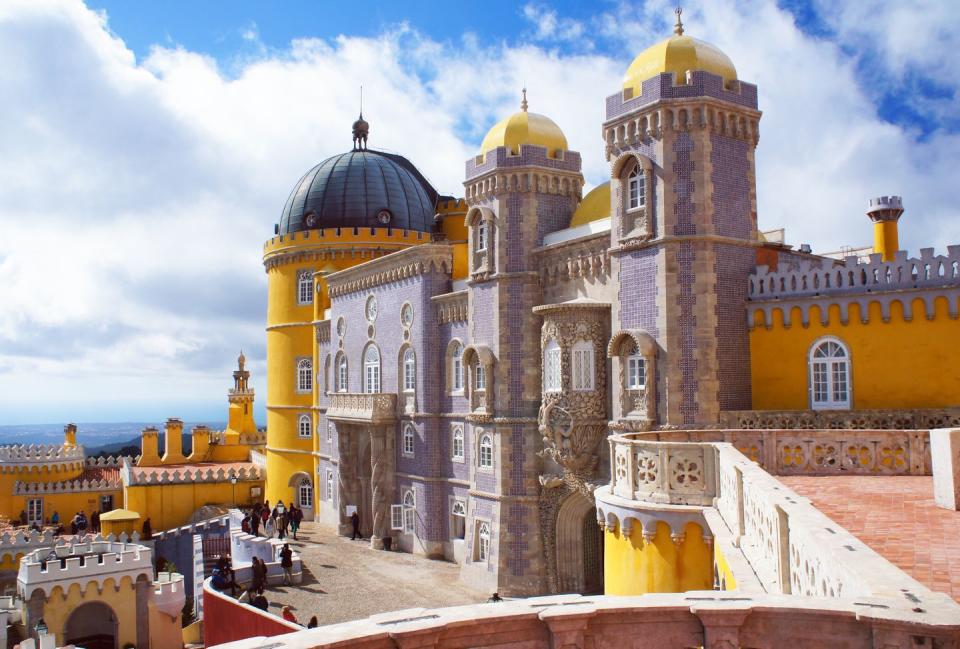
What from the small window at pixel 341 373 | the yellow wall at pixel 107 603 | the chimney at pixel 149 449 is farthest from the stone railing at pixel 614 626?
the chimney at pixel 149 449

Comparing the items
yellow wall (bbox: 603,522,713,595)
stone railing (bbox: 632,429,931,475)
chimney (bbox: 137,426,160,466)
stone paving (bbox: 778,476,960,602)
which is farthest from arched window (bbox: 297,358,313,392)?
stone paving (bbox: 778,476,960,602)

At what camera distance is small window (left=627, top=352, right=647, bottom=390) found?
67.3 ft

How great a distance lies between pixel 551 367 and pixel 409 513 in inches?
441

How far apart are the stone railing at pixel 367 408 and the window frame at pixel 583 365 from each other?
38.0ft

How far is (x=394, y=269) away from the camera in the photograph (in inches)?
1281

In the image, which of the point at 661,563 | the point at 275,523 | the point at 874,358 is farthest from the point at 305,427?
the point at 661,563

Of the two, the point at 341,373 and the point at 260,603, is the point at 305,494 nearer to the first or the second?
the point at 341,373

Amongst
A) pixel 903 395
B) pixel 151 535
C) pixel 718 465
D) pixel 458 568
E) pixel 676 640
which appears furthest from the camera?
pixel 151 535

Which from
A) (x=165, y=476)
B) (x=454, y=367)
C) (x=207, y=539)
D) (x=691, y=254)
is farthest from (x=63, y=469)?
(x=691, y=254)

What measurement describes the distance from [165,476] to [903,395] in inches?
1492

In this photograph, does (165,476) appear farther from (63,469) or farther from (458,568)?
(458,568)

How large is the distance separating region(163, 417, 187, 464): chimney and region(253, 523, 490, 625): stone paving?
2220cm

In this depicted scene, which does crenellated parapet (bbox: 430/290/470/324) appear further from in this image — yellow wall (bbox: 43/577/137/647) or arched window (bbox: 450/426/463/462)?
yellow wall (bbox: 43/577/137/647)

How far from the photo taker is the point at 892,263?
18281 mm
